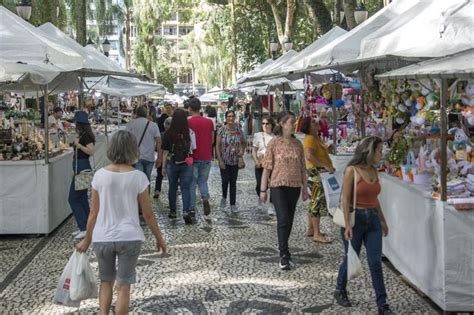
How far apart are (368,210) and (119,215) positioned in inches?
78.2

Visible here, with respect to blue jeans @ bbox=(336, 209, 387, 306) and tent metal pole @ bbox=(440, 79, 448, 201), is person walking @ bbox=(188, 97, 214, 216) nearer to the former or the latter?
blue jeans @ bbox=(336, 209, 387, 306)

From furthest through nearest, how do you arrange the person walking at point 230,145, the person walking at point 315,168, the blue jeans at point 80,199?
the person walking at point 230,145 < the blue jeans at point 80,199 < the person walking at point 315,168

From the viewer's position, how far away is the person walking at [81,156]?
8242 mm

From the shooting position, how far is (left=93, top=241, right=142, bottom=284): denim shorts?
4.46 m

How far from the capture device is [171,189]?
9.95 meters

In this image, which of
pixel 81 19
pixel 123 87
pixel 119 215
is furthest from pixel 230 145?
pixel 81 19

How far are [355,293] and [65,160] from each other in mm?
5110

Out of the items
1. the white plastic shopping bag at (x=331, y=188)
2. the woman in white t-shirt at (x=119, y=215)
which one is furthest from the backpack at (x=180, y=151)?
the woman in white t-shirt at (x=119, y=215)

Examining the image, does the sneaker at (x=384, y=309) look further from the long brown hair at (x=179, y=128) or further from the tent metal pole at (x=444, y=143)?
the long brown hair at (x=179, y=128)

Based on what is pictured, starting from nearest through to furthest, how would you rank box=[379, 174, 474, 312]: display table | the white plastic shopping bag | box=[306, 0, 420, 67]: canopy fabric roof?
1. box=[379, 174, 474, 312]: display table
2. the white plastic shopping bag
3. box=[306, 0, 420, 67]: canopy fabric roof

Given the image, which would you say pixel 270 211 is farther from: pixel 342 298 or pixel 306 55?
pixel 342 298

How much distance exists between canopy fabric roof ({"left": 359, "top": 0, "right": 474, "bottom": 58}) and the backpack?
10.6 feet

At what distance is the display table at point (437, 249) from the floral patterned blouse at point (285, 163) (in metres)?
1.07

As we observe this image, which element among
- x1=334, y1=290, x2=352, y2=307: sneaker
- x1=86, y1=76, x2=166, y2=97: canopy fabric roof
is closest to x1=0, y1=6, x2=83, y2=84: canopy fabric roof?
x1=334, y1=290, x2=352, y2=307: sneaker
